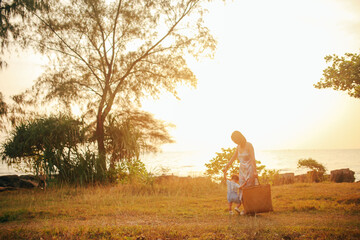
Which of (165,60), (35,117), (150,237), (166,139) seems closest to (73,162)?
(35,117)

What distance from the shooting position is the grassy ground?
578 cm

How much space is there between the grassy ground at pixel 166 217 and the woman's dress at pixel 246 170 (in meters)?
0.91

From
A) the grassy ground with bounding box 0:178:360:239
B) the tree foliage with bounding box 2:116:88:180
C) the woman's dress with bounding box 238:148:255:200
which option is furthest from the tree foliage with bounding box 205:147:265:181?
the woman's dress with bounding box 238:148:255:200

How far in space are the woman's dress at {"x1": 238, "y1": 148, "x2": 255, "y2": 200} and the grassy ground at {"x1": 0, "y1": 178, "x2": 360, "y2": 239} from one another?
0.91 m

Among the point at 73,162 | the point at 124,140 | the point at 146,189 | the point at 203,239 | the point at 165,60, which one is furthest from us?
the point at 165,60

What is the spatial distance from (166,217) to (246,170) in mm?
2524

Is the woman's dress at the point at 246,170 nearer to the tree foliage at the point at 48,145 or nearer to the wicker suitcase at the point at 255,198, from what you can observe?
the wicker suitcase at the point at 255,198

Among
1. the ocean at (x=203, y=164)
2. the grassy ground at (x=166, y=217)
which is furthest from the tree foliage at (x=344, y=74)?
the ocean at (x=203, y=164)

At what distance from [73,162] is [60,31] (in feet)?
25.9

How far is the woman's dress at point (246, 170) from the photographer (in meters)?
7.87

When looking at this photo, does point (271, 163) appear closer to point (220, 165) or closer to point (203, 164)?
point (203, 164)

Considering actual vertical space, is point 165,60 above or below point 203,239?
above

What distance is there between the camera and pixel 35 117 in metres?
16.6

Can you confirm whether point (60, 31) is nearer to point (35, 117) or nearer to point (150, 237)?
point (35, 117)
